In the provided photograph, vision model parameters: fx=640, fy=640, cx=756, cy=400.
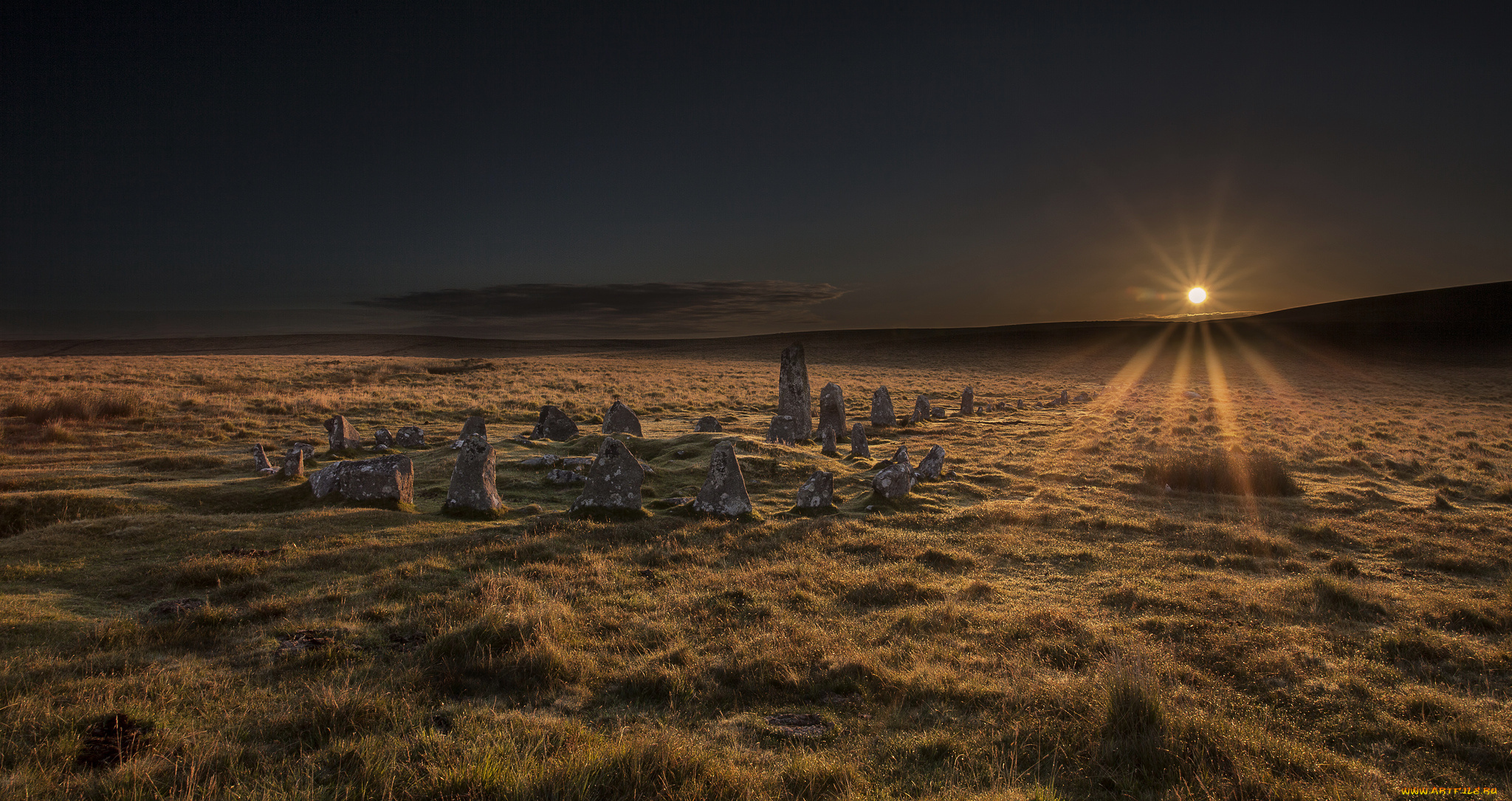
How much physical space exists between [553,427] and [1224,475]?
18634mm

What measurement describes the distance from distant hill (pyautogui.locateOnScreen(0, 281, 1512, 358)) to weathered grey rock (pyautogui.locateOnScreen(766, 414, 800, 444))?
83801mm

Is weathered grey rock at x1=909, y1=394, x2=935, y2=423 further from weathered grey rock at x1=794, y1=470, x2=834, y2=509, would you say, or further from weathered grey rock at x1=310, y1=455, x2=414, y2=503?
weathered grey rock at x1=310, y1=455, x2=414, y2=503

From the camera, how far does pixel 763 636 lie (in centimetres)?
688

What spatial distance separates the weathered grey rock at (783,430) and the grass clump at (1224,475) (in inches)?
389

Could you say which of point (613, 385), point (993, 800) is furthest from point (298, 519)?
point (613, 385)

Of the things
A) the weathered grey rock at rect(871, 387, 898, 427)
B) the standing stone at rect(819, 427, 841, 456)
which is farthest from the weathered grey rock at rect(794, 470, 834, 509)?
the weathered grey rock at rect(871, 387, 898, 427)

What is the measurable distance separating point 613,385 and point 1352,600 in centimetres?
4178

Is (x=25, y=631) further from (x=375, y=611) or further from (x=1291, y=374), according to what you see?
(x=1291, y=374)

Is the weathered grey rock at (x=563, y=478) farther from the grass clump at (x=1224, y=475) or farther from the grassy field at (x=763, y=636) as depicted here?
the grass clump at (x=1224, y=475)

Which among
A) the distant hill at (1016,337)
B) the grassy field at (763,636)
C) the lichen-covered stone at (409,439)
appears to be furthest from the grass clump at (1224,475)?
the distant hill at (1016,337)

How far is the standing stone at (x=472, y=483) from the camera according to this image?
11984 mm

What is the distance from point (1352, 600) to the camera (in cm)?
800

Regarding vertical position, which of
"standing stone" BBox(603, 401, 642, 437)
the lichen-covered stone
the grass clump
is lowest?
the grass clump

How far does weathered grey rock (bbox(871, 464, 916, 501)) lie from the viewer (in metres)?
13.5
